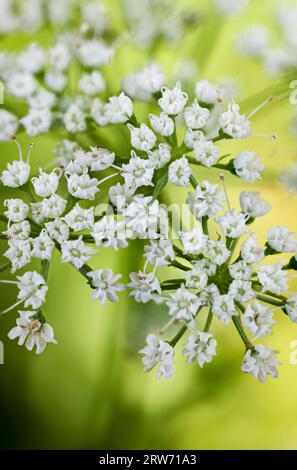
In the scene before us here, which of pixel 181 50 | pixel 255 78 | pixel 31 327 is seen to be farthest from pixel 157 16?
pixel 31 327

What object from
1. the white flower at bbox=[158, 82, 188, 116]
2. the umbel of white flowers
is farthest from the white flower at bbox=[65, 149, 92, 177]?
the white flower at bbox=[158, 82, 188, 116]

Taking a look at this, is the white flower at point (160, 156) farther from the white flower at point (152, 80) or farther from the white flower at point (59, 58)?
the white flower at point (59, 58)

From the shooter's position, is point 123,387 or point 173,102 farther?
point 123,387

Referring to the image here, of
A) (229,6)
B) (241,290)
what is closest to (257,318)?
(241,290)

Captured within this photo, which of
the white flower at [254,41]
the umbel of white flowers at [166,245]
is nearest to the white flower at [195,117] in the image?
the umbel of white flowers at [166,245]

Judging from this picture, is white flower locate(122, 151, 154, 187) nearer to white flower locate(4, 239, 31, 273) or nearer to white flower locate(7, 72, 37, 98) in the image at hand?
white flower locate(4, 239, 31, 273)

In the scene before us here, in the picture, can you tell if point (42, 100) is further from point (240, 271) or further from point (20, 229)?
point (240, 271)
